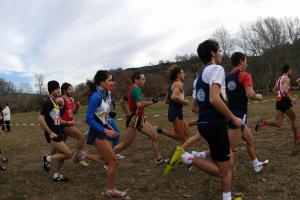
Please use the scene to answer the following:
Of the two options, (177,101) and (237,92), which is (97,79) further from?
(237,92)

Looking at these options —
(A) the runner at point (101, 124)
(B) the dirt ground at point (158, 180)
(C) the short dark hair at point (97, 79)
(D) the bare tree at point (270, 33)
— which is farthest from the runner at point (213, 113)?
(D) the bare tree at point (270, 33)

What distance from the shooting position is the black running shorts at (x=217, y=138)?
4465 mm

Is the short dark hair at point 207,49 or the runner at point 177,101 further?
the runner at point 177,101

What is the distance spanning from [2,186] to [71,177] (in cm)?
127

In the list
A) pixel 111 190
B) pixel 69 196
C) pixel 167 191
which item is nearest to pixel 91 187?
pixel 69 196

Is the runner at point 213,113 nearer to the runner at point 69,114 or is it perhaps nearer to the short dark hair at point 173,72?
the short dark hair at point 173,72

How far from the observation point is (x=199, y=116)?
4.61 m

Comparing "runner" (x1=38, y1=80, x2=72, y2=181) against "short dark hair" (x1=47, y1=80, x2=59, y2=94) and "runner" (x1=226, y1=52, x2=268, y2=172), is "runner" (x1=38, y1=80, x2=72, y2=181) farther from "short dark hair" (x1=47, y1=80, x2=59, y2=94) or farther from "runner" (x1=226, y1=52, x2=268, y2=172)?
"runner" (x1=226, y1=52, x2=268, y2=172)

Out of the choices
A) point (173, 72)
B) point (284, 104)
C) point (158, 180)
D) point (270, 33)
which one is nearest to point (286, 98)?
point (284, 104)

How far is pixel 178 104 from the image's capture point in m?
7.39

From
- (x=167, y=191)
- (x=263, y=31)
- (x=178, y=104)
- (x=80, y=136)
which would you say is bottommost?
(x=167, y=191)

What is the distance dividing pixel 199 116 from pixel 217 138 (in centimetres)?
34

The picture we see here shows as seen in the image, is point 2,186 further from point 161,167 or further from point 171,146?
point 171,146

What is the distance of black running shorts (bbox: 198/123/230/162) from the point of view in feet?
14.6
